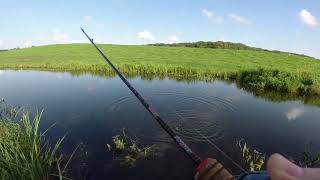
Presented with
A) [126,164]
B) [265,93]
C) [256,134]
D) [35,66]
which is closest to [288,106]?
[265,93]

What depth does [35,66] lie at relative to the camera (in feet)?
153

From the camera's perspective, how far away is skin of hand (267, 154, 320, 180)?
33.7 inches

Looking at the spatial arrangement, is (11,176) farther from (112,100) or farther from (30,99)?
(30,99)

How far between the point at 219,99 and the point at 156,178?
1352 cm

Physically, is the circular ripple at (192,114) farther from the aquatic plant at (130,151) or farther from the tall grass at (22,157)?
the tall grass at (22,157)

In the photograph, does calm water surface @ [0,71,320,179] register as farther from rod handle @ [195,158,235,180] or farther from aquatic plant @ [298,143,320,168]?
rod handle @ [195,158,235,180]

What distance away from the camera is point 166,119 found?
16.9 metres

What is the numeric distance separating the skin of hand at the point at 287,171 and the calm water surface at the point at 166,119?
10.3 meters

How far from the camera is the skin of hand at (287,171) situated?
33.7 inches

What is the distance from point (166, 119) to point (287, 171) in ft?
52.6

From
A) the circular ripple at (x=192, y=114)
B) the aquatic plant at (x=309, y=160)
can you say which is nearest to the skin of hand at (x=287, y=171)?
the aquatic plant at (x=309, y=160)

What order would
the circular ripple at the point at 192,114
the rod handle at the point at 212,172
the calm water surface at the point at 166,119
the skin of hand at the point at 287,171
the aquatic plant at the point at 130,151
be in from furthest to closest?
the circular ripple at the point at 192,114
the aquatic plant at the point at 130,151
the calm water surface at the point at 166,119
the rod handle at the point at 212,172
the skin of hand at the point at 287,171

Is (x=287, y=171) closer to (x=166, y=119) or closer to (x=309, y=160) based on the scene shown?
(x=309, y=160)

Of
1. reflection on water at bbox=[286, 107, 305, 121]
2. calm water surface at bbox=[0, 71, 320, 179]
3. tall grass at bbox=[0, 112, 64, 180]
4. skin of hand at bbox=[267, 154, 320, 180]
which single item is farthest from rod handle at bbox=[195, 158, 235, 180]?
reflection on water at bbox=[286, 107, 305, 121]
